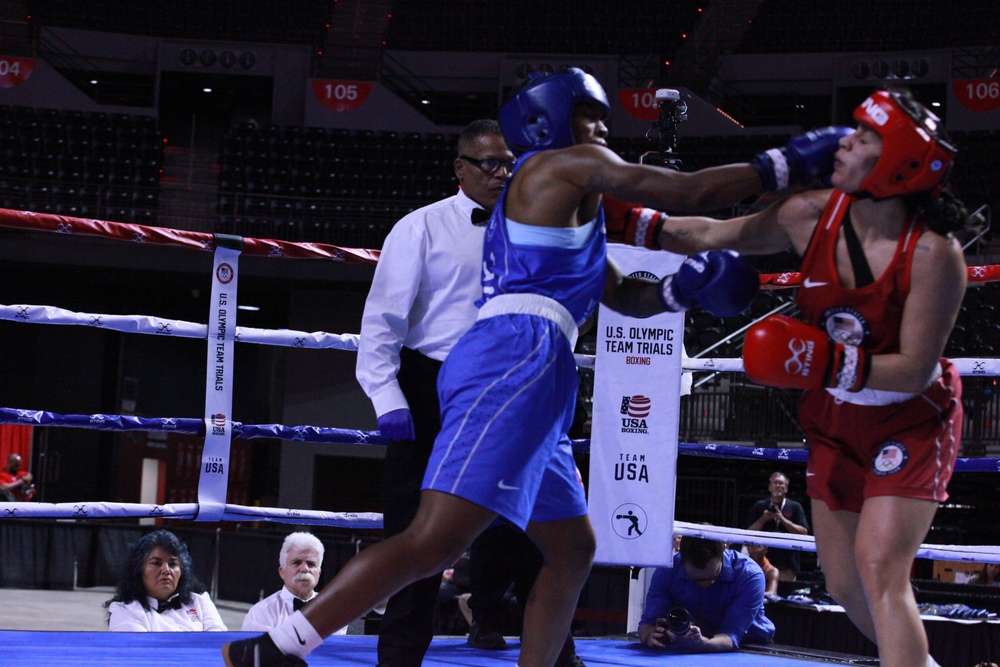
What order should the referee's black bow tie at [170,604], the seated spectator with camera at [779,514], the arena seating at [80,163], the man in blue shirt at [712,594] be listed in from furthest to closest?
the arena seating at [80,163] → the seated spectator with camera at [779,514] → the referee's black bow tie at [170,604] → the man in blue shirt at [712,594]

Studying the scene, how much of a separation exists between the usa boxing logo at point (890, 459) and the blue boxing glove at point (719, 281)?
36 cm

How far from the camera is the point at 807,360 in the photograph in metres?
1.86

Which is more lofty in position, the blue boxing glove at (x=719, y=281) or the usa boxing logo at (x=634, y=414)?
the blue boxing glove at (x=719, y=281)

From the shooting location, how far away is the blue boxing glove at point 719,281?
79.3 inches

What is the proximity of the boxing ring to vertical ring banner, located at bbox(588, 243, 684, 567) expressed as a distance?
6.5 inches

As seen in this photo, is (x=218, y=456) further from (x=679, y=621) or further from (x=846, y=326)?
(x=846, y=326)

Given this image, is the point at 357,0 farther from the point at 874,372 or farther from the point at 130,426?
the point at 874,372

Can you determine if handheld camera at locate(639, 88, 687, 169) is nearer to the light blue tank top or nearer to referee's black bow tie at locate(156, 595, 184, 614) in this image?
the light blue tank top

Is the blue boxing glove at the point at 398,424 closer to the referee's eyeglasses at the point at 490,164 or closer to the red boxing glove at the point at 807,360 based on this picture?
the referee's eyeglasses at the point at 490,164

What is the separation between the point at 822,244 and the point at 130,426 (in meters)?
1.90

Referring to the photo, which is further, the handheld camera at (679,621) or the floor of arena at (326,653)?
the handheld camera at (679,621)

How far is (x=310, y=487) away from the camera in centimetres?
1368

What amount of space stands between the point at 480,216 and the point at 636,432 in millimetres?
1009

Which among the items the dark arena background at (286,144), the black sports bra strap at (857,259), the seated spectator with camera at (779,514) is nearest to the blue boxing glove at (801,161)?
the black sports bra strap at (857,259)
